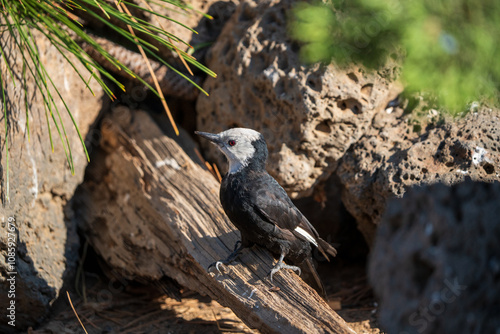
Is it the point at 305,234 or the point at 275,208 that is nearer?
the point at 275,208

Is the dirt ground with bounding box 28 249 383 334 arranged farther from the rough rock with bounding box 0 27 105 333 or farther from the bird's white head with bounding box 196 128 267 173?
the bird's white head with bounding box 196 128 267 173

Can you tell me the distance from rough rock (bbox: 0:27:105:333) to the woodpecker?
1.07m

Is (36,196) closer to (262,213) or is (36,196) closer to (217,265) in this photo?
(217,265)

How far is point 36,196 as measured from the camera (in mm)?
2758

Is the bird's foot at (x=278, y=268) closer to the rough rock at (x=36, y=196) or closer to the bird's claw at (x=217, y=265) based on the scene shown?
the bird's claw at (x=217, y=265)

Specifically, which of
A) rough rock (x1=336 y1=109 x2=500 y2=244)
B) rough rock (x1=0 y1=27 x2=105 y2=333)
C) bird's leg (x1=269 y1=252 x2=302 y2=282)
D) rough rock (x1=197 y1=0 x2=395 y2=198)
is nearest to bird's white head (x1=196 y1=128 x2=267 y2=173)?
rough rock (x1=197 y1=0 x2=395 y2=198)

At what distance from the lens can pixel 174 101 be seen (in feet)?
11.7

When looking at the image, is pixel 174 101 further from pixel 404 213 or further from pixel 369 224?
pixel 404 213

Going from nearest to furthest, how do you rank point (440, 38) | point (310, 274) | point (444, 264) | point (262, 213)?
point (444, 264)
point (440, 38)
point (262, 213)
point (310, 274)

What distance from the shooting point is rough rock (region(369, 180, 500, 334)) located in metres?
1.23

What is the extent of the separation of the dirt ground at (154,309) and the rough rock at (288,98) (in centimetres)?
77

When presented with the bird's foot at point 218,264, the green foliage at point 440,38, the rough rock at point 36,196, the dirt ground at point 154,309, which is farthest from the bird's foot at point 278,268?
the rough rock at point 36,196

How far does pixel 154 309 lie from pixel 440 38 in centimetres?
232

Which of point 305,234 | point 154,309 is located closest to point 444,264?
point 305,234
